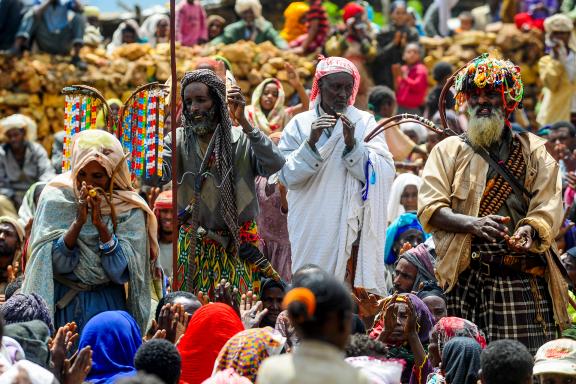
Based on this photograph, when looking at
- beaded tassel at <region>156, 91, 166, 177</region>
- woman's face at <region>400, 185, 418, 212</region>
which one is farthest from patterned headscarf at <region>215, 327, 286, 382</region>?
woman's face at <region>400, 185, 418, 212</region>

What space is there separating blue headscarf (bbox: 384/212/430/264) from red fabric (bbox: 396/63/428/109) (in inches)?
252

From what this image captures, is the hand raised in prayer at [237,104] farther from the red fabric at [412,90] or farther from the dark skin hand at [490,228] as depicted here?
the red fabric at [412,90]

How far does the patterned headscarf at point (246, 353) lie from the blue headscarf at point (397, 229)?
5.30 meters

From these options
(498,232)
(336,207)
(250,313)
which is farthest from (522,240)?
(336,207)

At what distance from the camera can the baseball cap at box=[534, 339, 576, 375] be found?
7.79 m

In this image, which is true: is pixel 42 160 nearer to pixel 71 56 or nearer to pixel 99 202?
pixel 71 56

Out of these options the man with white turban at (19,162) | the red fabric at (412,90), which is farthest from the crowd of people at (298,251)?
the red fabric at (412,90)

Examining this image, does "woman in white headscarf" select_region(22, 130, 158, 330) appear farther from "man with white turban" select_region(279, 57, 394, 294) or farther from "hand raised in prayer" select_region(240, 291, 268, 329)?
"man with white turban" select_region(279, 57, 394, 294)

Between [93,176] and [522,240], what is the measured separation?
8.71 feet

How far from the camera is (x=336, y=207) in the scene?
10633 mm

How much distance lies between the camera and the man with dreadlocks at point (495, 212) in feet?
31.0

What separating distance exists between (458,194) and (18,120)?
25.0 ft

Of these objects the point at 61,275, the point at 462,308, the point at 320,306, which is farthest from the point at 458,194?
the point at 320,306

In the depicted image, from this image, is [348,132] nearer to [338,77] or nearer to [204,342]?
[338,77]
